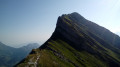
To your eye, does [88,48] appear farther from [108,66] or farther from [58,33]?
[58,33]

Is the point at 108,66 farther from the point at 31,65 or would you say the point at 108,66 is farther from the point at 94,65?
the point at 31,65

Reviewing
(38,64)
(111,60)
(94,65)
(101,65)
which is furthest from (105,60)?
(38,64)

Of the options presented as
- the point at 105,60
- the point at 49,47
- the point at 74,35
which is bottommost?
the point at 49,47

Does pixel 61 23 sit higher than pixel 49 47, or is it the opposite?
pixel 61 23

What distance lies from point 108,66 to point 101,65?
1589 centimetres

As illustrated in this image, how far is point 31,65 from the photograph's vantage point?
2468 inches

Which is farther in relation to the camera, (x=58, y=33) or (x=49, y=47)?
(x=58, y=33)

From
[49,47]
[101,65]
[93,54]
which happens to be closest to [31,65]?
[49,47]

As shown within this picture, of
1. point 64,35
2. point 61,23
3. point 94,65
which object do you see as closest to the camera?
point 94,65

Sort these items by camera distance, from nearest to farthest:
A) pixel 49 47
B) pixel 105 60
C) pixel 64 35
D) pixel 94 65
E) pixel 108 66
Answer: pixel 49 47
pixel 94 65
pixel 108 66
pixel 105 60
pixel 64 35

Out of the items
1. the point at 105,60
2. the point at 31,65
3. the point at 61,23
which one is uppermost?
the point at 61,23

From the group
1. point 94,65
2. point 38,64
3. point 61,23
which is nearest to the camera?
point 38,64

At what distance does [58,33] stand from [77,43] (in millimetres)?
34213

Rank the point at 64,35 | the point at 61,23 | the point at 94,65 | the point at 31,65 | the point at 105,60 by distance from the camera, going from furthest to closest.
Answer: the point at 61,23, the point at 64,35, the point at 105,60, the point at 94,65, the point at 31,65
